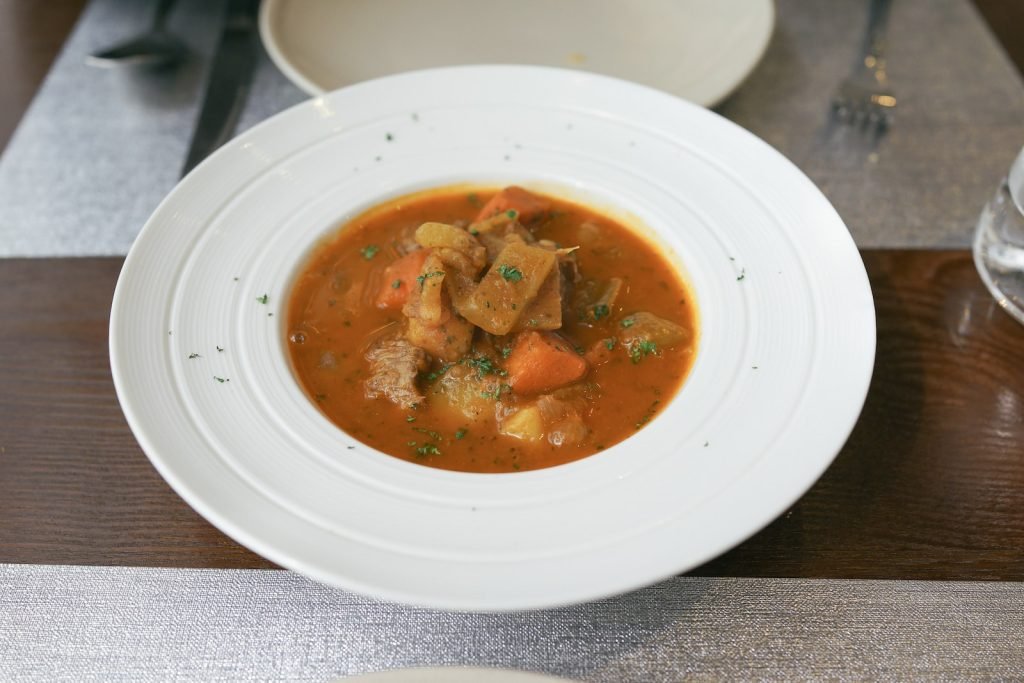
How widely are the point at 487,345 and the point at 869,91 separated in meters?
2.22

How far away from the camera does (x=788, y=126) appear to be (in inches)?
143

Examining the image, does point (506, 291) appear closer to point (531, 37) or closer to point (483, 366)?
point (483, 366)

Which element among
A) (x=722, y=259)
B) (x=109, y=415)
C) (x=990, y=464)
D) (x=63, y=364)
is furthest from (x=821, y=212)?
(x=63, y=364)

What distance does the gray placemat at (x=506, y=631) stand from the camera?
1.98m

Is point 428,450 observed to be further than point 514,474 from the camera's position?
Yes

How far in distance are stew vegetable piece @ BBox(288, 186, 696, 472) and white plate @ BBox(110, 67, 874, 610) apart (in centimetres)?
13

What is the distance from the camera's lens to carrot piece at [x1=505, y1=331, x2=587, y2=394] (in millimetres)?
2395

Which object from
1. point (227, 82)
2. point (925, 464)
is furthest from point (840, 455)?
point (227, 82)

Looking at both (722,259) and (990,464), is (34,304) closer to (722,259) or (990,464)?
(722,259)

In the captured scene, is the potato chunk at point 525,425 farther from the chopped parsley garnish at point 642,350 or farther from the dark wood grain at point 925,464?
the dark wood grain at point 925,464

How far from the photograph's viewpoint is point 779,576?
2141 millimetres

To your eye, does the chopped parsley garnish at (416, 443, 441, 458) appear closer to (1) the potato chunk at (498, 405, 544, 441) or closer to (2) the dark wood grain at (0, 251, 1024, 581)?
(1) the potato chunk at (498, 405, 544, 441)

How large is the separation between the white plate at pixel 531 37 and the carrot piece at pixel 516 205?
0.93 m

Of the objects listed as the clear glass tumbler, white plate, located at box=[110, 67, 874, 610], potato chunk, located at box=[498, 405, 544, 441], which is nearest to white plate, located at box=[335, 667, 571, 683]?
white plate, located at box=[110, 67, 874, 610]
